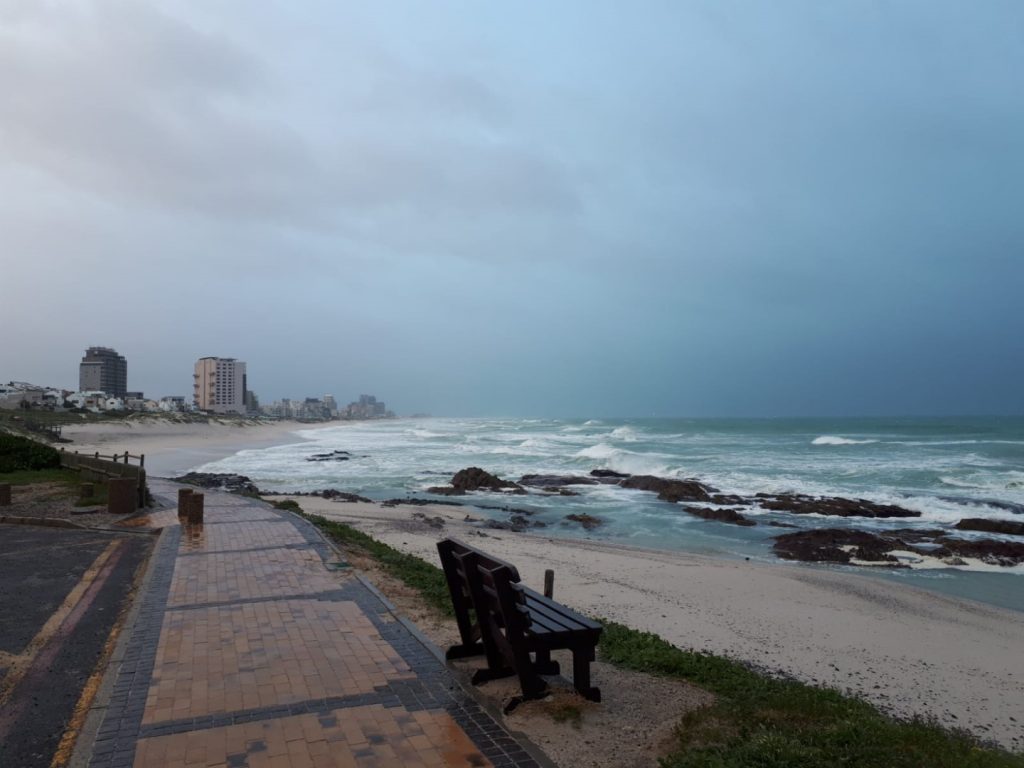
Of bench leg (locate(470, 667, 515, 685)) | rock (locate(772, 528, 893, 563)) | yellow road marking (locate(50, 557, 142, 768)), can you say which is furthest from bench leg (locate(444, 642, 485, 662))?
rock (locate(772, 528, 893, 563))

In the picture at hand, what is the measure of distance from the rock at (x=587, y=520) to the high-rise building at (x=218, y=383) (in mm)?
154775

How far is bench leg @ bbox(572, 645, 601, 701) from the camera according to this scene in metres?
4.66

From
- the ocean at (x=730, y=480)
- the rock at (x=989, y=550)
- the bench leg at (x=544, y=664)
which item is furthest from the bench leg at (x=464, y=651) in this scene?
the rock at (x=989, y=550)

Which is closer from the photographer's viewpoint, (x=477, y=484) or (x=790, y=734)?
(x=790, y=734)

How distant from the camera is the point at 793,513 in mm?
22516

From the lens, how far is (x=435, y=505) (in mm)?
22938

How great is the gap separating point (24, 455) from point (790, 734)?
21702 mm

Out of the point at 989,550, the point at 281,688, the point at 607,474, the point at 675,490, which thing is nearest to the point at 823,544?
the point at 989,550

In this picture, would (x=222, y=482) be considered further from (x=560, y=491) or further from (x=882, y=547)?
(x=882, y=547)

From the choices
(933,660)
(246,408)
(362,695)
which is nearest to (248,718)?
(362,695)

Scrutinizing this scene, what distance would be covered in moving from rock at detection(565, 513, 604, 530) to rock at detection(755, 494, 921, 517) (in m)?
6.91

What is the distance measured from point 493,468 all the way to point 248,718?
1296 inches

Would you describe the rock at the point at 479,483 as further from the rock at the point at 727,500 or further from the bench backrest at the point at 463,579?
the bench backrest at the point at 463,579

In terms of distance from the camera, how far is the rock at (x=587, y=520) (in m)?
19.9
